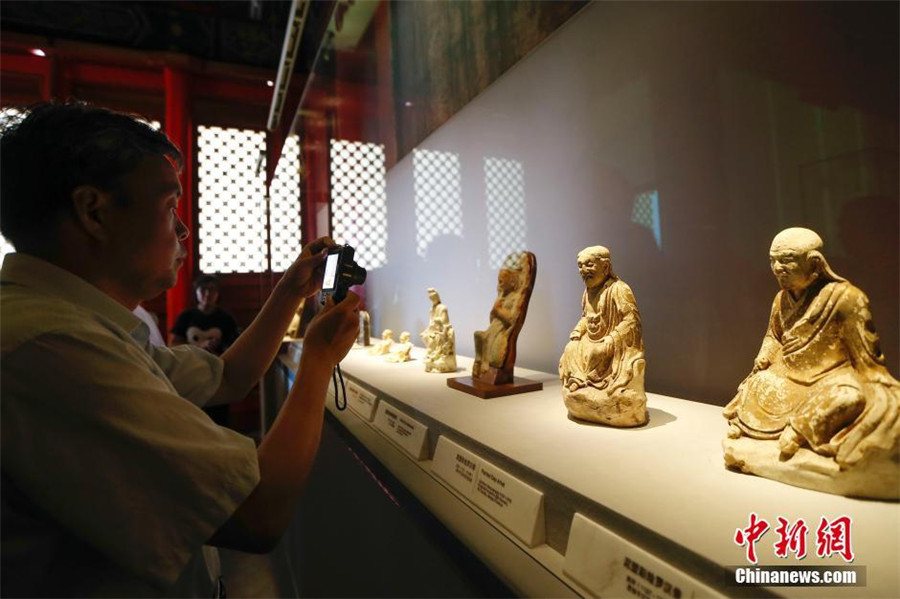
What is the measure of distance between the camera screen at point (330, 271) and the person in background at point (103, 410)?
16.8 inches

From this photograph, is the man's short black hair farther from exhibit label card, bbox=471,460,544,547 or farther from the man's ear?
exhibit label card, bbox=471,460,544,547

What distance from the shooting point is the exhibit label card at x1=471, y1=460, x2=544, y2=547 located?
1.19 m

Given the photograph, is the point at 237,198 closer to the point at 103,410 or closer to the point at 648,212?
the point at 648,212

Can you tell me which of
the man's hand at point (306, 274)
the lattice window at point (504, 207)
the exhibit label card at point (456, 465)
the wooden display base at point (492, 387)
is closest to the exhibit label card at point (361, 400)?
the wooden display base at point (492, 387)

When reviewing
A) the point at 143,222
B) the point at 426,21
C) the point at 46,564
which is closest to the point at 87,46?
the point at 426,21

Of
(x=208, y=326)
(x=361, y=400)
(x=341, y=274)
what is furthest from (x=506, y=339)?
(x=208, y=326)

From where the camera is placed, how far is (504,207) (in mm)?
3266

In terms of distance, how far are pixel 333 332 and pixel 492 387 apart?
4.19 ft

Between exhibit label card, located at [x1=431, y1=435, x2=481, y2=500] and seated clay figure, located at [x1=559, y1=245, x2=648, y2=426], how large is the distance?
47cm

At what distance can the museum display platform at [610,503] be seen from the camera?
0.88 m

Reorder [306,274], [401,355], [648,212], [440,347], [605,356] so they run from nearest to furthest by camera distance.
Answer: [306,274]
[605,356]
[648,212]
[440,347]
[401,355]

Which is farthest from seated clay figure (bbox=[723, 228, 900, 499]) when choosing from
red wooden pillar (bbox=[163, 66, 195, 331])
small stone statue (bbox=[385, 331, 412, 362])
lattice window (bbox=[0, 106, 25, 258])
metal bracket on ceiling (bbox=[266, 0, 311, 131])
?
red wooden pillar (bbox=[163, 66, 195, 331])

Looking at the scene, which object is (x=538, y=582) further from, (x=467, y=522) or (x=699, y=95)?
(x=699, y=95)

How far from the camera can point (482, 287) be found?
357cm
